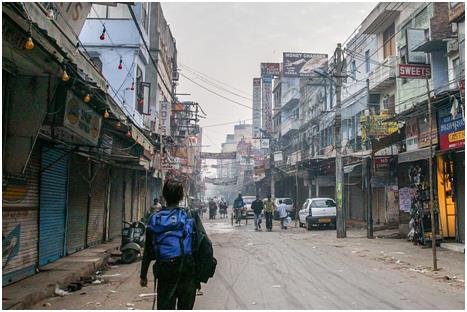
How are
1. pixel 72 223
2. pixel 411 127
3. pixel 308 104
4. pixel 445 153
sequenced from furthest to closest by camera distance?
1. pixel 308 104
2. pixel 411 127
3. pixel 445 153
4. pixel 72 223

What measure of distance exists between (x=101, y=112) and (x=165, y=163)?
18.9 meters

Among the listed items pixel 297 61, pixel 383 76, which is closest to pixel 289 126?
pixel 297 61

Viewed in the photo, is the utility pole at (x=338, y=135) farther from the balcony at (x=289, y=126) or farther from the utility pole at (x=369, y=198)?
the balcony at (x=289, y=126)

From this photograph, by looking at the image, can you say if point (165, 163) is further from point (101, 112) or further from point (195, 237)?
point (195, 237)

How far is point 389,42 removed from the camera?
25.0 meters

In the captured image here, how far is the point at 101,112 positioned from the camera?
9781 mm

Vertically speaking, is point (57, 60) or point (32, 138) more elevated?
point (57, 60)

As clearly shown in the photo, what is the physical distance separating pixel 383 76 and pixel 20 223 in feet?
69.7

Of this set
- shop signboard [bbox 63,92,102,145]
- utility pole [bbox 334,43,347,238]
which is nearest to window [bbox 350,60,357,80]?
utility pole [bbox 334,43,347,238]

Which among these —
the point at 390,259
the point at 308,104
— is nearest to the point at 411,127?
the point at 390,259

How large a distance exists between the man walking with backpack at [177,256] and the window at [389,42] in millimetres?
22769

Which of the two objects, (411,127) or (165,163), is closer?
(411,127)

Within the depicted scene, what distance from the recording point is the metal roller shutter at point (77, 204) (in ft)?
38.9

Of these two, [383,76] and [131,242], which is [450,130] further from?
[383,76]
